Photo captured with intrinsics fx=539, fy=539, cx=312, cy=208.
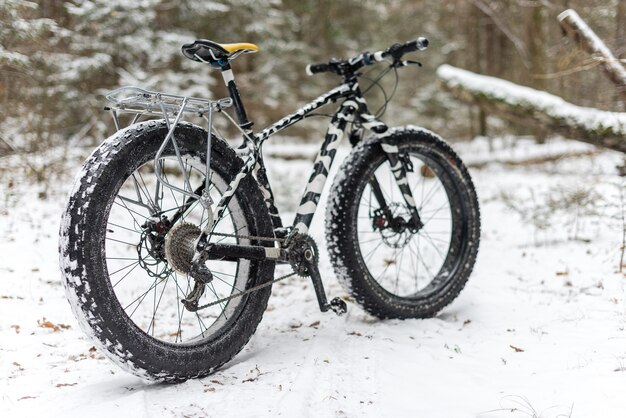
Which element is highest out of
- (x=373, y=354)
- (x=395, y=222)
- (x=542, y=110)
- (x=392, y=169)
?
(x=542, y=110)

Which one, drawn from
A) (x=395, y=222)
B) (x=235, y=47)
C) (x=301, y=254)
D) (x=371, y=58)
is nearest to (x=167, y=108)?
(x=235, y=47)

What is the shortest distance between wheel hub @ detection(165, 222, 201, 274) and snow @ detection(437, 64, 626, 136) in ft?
11.7

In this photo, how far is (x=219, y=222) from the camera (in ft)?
9.07

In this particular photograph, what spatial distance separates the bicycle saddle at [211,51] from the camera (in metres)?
2.64

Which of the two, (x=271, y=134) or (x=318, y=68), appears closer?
(x=271, y=134)

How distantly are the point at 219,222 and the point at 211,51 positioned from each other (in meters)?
0.86

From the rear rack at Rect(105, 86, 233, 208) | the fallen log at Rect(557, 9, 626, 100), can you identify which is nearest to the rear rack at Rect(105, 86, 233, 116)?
the rear rack at Rect(105, 86, 233, 208)

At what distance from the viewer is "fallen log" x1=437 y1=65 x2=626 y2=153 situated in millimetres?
4531

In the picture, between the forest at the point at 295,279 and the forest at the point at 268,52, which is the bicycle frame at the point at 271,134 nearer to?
the forest at the point at 295,279

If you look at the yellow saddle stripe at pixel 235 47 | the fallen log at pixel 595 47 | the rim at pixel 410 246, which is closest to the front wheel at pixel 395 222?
the rim at pixel 410 246

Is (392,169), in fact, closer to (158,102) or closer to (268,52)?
(158,102)

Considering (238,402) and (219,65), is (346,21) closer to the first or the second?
(219,65)

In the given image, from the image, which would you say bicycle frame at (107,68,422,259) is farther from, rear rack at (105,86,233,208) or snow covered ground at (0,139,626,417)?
snow covered ground at (0,139,626,417)

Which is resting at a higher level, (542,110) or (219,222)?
(542,110)
